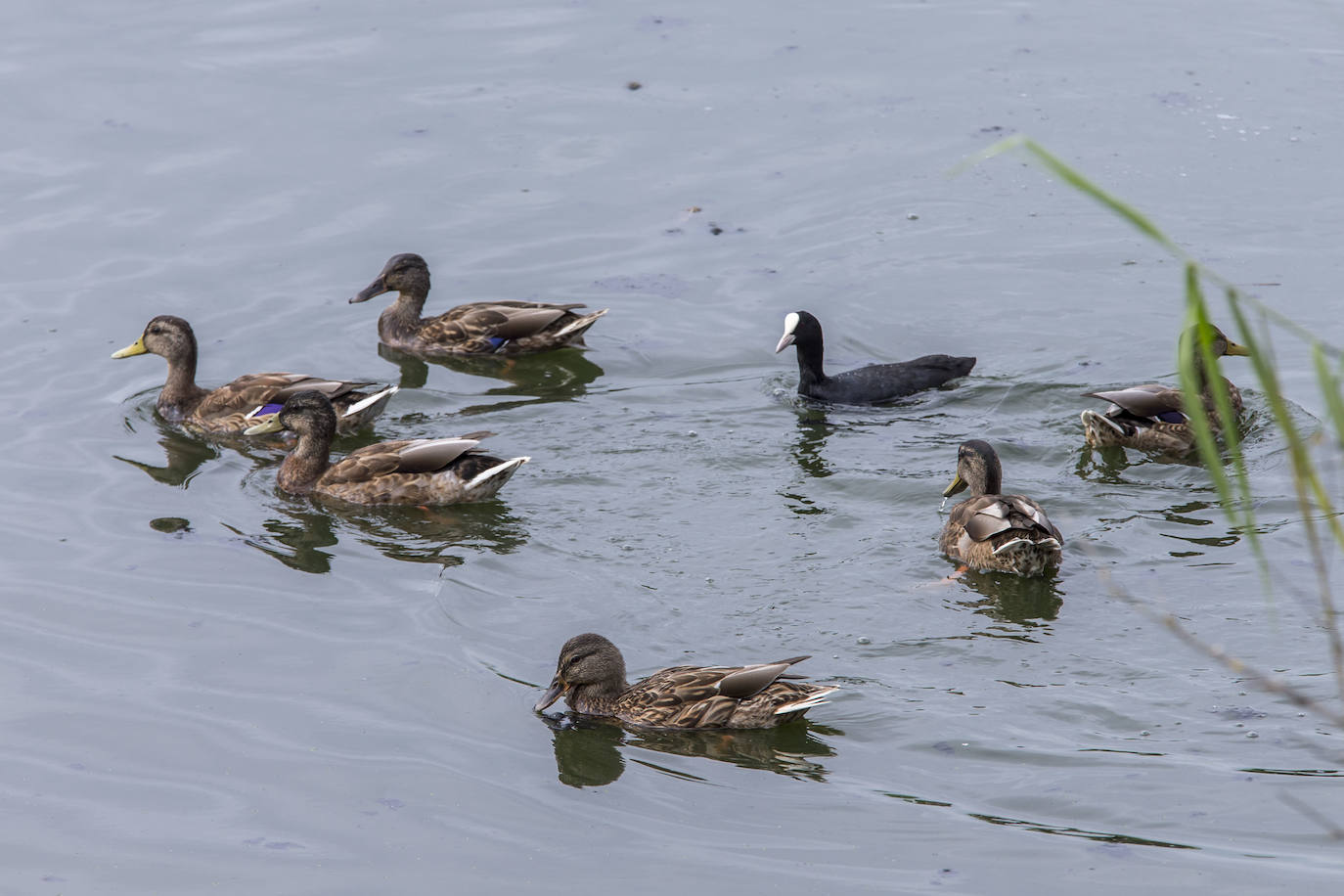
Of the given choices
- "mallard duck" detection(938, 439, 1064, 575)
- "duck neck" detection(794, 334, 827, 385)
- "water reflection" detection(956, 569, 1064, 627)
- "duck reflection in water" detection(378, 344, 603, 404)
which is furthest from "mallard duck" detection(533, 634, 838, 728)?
"duck reflection in water" detection(378, 344, 603, 404)

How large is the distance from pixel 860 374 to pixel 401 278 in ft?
13.3

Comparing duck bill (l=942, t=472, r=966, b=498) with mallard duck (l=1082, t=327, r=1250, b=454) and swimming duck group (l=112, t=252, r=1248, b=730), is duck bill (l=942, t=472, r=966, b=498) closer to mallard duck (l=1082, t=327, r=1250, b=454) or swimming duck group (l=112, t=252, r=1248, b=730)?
swimming duck group (l=112, t=252, r=1248, b=730)

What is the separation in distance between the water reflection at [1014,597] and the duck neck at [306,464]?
15.2ft

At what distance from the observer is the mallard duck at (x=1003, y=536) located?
30.1 feet

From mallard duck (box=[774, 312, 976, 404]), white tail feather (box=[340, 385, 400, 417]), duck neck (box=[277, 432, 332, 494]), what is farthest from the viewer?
mallard duck (box=[774, 312, 976, 404])

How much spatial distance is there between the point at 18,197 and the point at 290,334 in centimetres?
394

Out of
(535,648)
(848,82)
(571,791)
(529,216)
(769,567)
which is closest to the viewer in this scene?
(571,791)

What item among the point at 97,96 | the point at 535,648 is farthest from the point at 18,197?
the point at 535,648

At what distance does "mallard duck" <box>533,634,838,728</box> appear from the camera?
764 cm

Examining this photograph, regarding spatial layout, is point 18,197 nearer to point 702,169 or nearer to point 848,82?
point 702,169

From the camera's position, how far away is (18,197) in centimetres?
1512

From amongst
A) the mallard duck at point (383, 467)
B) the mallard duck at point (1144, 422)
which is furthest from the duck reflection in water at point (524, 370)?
the mallard duck at point (1144, 422)

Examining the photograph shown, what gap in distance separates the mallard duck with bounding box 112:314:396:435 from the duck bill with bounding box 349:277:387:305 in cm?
122

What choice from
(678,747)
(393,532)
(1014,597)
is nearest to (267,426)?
(393,532)
